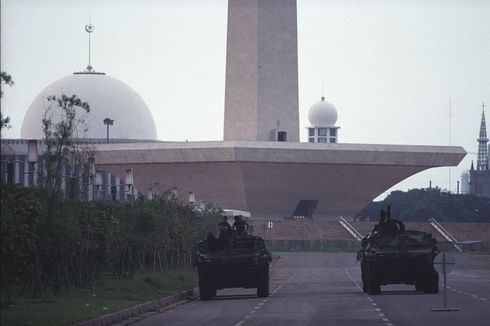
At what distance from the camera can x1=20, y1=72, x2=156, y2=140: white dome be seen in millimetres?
124938

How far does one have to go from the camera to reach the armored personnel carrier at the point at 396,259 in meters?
39.1

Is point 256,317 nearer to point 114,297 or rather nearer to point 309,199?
point 114,297

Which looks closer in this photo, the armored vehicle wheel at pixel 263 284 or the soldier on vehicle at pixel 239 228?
the armored vehicle wheel at pixel 263 284

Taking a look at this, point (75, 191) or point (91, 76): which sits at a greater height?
point (91, 76)

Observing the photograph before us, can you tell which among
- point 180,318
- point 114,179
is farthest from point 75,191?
point 114,179

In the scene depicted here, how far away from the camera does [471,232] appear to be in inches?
4109

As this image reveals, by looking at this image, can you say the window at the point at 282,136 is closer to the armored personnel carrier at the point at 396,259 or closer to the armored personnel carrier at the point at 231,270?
the armored personnel carrier at the point at 396,259

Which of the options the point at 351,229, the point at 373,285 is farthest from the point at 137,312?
the point at 351,229

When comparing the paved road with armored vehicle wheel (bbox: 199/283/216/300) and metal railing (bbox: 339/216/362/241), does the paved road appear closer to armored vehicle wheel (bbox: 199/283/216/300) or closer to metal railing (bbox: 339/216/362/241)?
armored vehicle wheel (bbox: 199/283/216/300)

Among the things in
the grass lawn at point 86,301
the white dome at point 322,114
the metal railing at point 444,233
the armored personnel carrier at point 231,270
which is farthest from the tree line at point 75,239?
the white dome at point 322,114

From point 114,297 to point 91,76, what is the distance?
94.5 metres

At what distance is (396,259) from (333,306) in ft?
18.6

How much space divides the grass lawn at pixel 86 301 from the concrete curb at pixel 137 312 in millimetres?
233

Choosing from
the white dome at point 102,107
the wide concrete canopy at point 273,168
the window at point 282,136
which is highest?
the white dome at point 102,107
